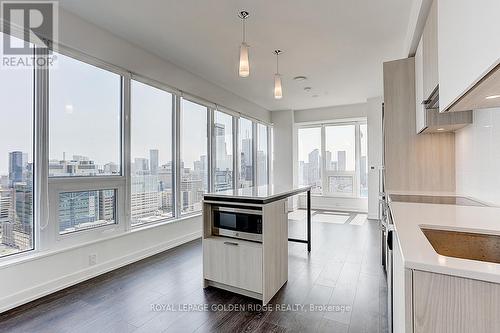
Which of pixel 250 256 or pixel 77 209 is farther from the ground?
pixel 77 209

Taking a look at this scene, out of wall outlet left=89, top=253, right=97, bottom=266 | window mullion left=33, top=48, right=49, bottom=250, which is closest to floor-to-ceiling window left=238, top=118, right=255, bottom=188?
wall outlet left=89, top=253, right=97, bottom=266

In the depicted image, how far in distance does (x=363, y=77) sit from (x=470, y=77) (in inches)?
164

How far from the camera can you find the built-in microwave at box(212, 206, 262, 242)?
2281mm

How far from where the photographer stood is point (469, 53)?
2.85ft

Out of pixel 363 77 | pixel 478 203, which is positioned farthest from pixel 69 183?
pixel 363 77

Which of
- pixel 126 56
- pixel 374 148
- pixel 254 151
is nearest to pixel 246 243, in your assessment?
pixel 126 56

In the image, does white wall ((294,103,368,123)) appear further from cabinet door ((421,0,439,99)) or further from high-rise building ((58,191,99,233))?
high-rise building ((58,191,99,233))

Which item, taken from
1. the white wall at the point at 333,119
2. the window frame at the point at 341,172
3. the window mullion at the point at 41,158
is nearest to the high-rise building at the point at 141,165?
the window mullion at the point at 41,158

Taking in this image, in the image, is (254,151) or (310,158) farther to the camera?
(310,158)

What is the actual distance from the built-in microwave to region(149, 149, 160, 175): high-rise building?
1591 mm

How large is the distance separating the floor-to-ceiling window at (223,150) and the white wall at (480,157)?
12.2 feet

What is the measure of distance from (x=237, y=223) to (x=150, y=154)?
1.95 metres

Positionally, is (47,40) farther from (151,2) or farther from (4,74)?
(151,2)

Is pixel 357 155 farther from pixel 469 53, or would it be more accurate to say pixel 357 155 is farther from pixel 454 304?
pixel 454 304
